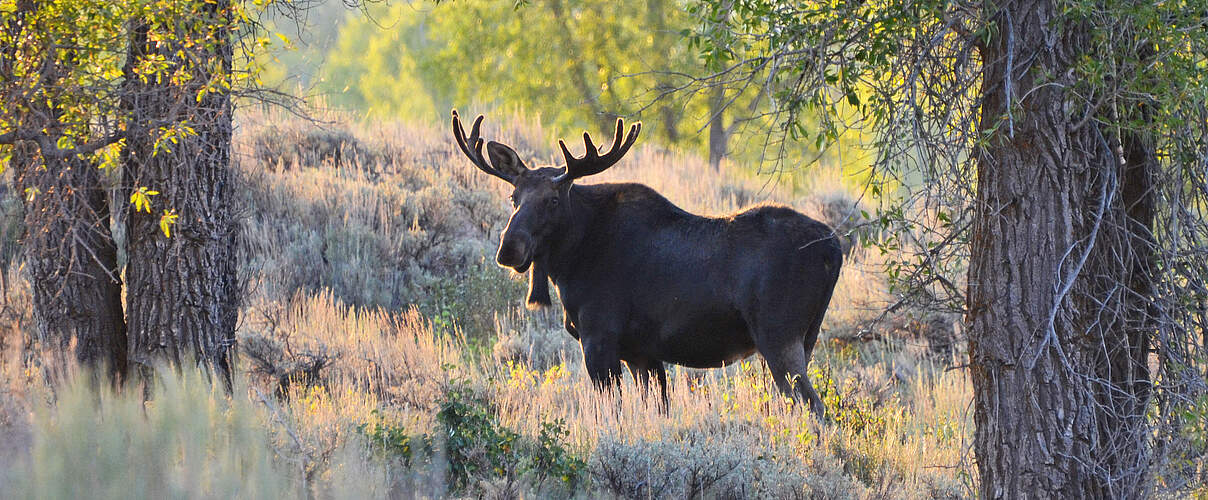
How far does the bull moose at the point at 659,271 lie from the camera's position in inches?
278

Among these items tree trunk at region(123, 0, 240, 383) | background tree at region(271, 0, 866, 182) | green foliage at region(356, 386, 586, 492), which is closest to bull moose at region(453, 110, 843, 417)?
green foliage at region(356, 386, 586, 492)

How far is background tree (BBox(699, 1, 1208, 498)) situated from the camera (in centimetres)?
461

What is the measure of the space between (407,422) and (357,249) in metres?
7.29

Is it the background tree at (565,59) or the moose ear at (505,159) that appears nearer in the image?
the moose ear at (505,159)

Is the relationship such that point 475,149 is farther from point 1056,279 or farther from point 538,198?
point 1056,279

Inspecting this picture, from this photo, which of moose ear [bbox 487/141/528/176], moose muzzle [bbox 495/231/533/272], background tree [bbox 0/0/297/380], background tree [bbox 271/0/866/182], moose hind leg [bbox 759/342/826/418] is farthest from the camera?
background tree [bbox 271/0/866/182]

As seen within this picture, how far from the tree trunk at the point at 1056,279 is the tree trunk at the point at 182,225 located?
4376mm

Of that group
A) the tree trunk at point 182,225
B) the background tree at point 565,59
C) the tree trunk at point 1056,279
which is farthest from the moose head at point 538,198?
the background tree at point 565,59

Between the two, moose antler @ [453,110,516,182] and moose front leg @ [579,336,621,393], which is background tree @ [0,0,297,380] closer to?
moose antler @ [453,110,516,182]

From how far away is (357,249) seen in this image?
13.9 metres

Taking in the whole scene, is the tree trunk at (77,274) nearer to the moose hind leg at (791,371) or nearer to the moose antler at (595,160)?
the moose antler at (595,160)

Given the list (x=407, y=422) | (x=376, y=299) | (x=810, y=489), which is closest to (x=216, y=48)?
(x=407, y=422)

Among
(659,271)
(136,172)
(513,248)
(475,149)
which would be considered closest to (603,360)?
(659,271)

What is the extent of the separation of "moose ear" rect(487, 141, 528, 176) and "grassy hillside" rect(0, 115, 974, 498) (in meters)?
1.55
